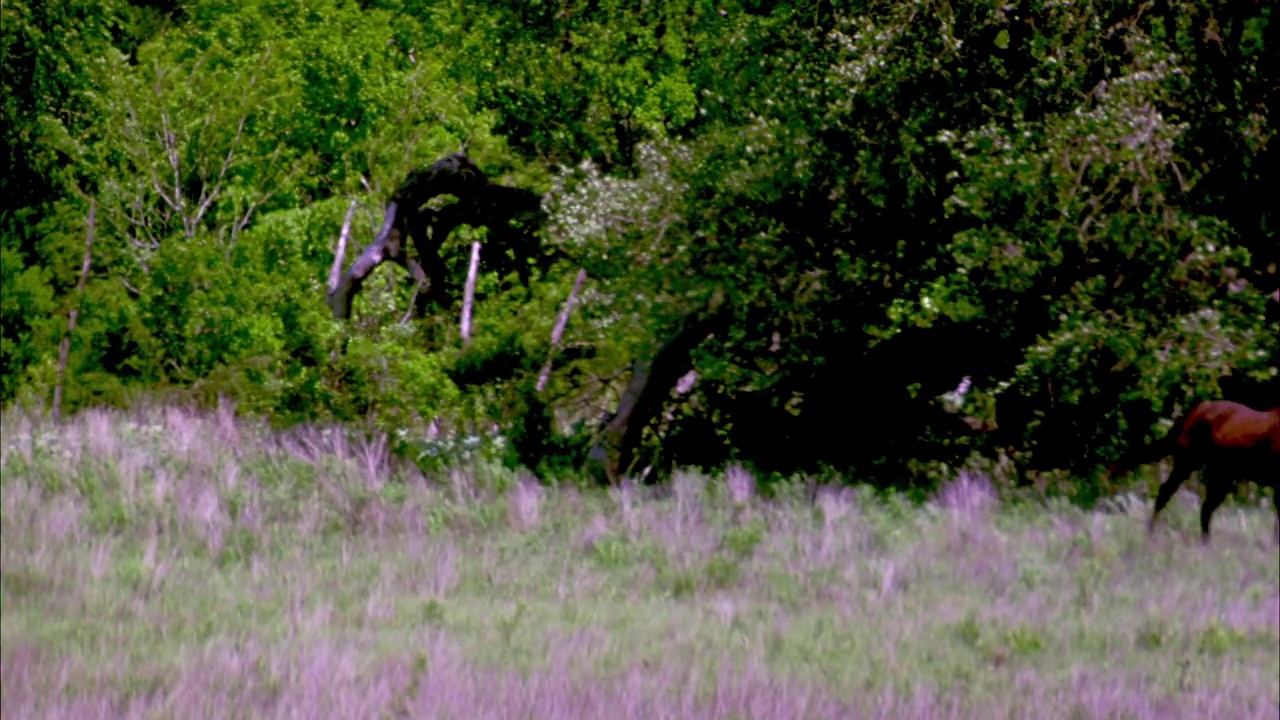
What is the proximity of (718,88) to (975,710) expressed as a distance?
8949 millimetres

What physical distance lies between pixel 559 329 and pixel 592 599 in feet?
32.0

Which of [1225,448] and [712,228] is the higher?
[712,228]

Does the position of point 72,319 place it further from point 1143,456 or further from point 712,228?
point 1143,456

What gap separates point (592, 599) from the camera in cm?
802

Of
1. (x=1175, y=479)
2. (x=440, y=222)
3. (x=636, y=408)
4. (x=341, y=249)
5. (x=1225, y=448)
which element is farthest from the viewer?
Result: (x=341, y=249)

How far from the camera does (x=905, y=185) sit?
489 inches

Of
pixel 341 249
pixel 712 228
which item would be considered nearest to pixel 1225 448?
pixel 712 228

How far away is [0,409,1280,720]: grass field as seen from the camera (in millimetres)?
5789

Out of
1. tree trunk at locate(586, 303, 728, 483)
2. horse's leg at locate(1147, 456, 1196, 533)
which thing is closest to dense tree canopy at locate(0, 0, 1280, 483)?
tree trunk at locate(586, 303, 728, 483)

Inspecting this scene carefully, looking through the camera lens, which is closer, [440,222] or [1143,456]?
[1143,456]

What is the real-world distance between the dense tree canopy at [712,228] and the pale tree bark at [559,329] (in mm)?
132

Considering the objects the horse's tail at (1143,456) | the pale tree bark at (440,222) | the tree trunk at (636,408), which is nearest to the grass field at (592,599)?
the horse's tail at (1143,456)

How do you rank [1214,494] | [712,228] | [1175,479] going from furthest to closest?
[712,228] < [1175,479] < [1214,494]

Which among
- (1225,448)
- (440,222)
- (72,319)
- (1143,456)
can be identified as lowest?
(72,319)
